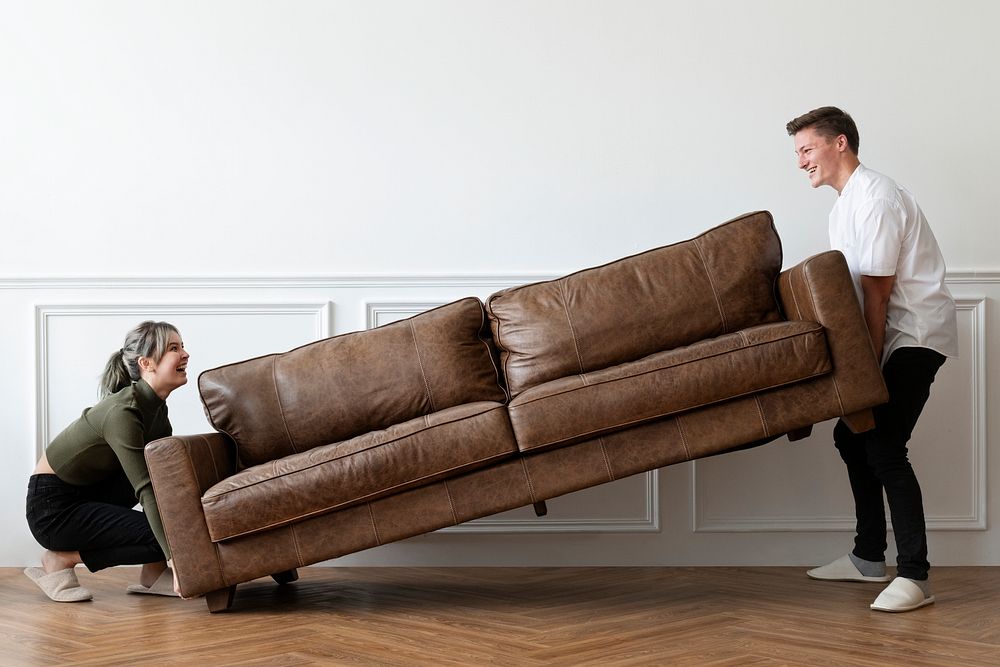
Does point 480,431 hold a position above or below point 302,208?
below

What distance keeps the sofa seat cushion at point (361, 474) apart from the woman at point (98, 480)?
470mm

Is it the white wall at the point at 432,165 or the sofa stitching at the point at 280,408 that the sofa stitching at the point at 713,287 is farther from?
the sofa stitching at the point at 280,408

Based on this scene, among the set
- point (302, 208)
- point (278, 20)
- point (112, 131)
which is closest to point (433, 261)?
point (302, 208)

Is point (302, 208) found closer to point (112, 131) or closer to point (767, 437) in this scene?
point (112, 131)

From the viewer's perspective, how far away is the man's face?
2902 millimetres

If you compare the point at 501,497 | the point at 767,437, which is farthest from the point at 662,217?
the point at 501,497

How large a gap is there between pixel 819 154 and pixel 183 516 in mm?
2194

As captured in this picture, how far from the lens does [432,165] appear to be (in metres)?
3.62

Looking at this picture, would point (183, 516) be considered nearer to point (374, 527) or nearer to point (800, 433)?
point (374, 527)

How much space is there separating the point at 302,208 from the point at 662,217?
1389 millimetres

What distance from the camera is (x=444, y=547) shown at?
11.5 feet

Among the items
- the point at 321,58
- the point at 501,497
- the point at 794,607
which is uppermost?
the point at 321,58

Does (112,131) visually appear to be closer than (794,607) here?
No

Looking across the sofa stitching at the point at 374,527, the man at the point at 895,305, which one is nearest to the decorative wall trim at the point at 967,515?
the man at the point at 895,305
